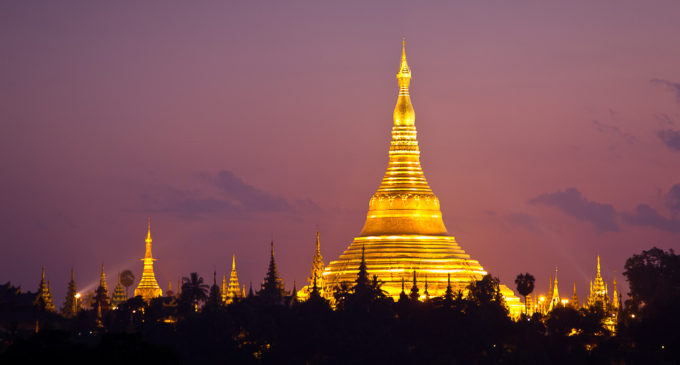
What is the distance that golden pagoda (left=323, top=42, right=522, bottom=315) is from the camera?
155 m

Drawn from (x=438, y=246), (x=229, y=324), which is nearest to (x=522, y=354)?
(x=229, y=324)

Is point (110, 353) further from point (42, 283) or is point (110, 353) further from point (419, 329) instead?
point (42, 283)

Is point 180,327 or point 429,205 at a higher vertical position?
point 429,205

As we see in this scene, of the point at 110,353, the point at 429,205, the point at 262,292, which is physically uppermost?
the point at 429,205

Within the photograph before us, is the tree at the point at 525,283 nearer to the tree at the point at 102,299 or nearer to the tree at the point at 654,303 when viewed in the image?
the tree at the point at 654,303

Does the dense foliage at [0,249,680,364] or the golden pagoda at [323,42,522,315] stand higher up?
the golden pagoda at [323,42,522,315]

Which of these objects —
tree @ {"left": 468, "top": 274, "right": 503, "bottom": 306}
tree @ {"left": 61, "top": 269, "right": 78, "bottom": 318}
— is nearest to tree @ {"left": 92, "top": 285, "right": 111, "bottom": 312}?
tree @ {"left": 61, "top": 269, "right": 78, "bottom": 318}

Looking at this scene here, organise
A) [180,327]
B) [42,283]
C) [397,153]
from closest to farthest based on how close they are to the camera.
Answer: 1. [180,327]
2. [42,283]
3. [397,153]

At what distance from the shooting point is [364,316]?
123 m

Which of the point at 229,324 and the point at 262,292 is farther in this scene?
the point at 262,292

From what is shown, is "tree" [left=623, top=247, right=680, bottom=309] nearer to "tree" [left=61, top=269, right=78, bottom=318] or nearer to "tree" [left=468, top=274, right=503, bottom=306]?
"tree" [left=468, top=274, right=503, bottom=306]

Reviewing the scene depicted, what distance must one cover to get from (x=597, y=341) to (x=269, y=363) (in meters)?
21.4

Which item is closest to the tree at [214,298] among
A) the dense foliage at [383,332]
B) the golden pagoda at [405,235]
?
the dense foliage at [383,332]

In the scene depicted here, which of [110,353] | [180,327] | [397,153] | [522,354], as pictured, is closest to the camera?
[110,353]
